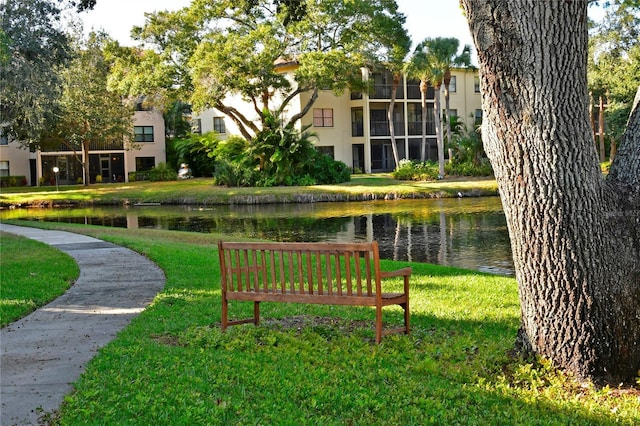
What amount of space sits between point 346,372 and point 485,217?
2341cm

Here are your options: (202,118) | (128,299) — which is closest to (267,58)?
(202,118)

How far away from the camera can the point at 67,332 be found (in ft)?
27.6

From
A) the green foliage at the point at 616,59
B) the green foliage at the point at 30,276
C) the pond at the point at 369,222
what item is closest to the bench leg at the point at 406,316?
the green foliage at the point at 30,276

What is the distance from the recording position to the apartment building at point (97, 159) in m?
61.7

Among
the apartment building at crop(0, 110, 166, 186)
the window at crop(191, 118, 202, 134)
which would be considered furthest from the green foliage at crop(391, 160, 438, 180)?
the apartment building at crop(0, 110, 166, 186)

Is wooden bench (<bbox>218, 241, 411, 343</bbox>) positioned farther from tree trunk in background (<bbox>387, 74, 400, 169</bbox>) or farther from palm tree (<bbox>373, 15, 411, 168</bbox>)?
tree trunk in background (<bbox>387, 74, 400, 169</bbox>)

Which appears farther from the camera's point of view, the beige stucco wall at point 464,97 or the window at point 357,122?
the beige stucco wall at point 464,97

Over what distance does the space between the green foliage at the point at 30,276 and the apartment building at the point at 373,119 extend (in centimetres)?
4145

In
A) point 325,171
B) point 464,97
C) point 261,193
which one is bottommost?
point 261,193

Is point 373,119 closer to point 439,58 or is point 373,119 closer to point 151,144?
point 439,58

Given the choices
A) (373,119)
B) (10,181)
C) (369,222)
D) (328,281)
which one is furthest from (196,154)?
(328,281)

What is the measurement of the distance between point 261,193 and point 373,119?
67.9 ft

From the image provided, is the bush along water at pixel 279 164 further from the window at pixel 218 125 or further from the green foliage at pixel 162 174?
the window at pixel 218 125

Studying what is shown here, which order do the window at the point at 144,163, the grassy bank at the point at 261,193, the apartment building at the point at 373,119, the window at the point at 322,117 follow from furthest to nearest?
1. the window at the point at 144,163
2. the apartment building at the point at 373,119
3. the window at the point at 322,117
4. the grassy bank at the point at 261,193
